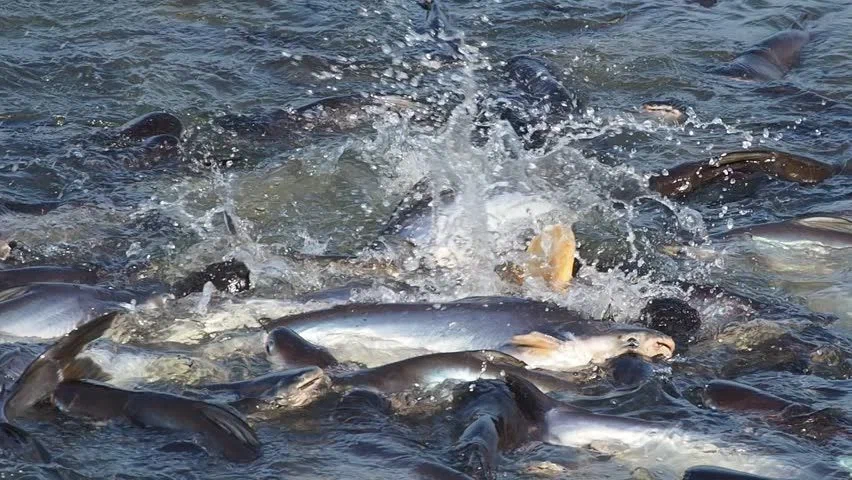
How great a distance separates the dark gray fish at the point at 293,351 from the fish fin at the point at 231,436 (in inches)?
25.0

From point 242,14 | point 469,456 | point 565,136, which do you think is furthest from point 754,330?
point 242,14

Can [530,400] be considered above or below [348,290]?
above

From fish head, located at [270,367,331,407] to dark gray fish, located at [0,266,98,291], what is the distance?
4.70ft

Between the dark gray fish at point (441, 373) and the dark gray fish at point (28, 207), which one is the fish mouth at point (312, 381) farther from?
the dark gray fish at point (28, 207)

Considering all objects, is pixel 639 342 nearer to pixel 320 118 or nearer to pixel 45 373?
pixel 45 373

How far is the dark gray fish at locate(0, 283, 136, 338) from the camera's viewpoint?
497 centimetres

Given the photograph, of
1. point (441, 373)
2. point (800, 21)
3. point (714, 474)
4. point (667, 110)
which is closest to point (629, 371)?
point (441, 373)

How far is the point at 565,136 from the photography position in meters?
7.23

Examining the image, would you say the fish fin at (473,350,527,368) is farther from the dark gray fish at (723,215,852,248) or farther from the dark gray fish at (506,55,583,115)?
the dark gray fish at (506,55,583,115)

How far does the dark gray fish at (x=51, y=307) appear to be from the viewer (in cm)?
497

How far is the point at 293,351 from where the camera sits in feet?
15.5

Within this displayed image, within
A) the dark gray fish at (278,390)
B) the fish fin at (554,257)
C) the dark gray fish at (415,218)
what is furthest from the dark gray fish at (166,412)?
the dark gray fish at (415,218)

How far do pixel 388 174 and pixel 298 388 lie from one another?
8.83 ft

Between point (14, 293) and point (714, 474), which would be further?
point (14, 293)
